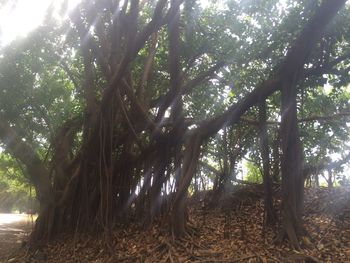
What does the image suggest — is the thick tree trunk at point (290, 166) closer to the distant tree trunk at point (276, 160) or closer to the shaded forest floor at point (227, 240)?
the shaded forest floor at point (227, 240)

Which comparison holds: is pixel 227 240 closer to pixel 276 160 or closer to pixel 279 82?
pixel 276 160

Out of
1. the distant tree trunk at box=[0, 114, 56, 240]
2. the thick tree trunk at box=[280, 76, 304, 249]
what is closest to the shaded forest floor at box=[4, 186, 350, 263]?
the thick tree trunk at box=[280, 76, 304, 249]

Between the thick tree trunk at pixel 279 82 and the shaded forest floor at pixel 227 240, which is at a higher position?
the thick tree trunk at pixel 279 82

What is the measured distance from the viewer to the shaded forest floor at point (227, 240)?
13.8 ft

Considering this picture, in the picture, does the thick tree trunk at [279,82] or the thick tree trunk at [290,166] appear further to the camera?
the thick tree trunk at [290,166]

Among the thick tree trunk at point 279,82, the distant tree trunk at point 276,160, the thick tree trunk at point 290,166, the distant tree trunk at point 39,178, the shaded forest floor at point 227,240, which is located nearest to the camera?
the thick tree trunk at point 279,82

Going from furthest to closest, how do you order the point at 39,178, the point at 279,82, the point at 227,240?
the point at 39,178
the point at 227,240
the point at 279,82

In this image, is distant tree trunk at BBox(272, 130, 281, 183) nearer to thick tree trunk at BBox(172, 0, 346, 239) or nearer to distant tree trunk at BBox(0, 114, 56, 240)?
thick tree trunk at BBox(172, 0, 346, 239)

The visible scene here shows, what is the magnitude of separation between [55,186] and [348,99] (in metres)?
5.24

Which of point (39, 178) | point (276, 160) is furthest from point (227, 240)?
point (39, 178)

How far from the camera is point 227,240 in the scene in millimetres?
4965

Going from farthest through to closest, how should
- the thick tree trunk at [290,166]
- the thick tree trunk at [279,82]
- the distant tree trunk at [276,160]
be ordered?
1. the distant tree trunk at [276,160]
2. the thick tree trunk at [290,166]
3. the thick tree trunk at [279,82]

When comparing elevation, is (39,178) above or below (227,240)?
above

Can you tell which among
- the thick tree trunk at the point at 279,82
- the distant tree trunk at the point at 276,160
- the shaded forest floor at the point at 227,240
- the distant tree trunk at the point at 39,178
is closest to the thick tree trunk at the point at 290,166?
the thick tree trunk at the point at 279,82
